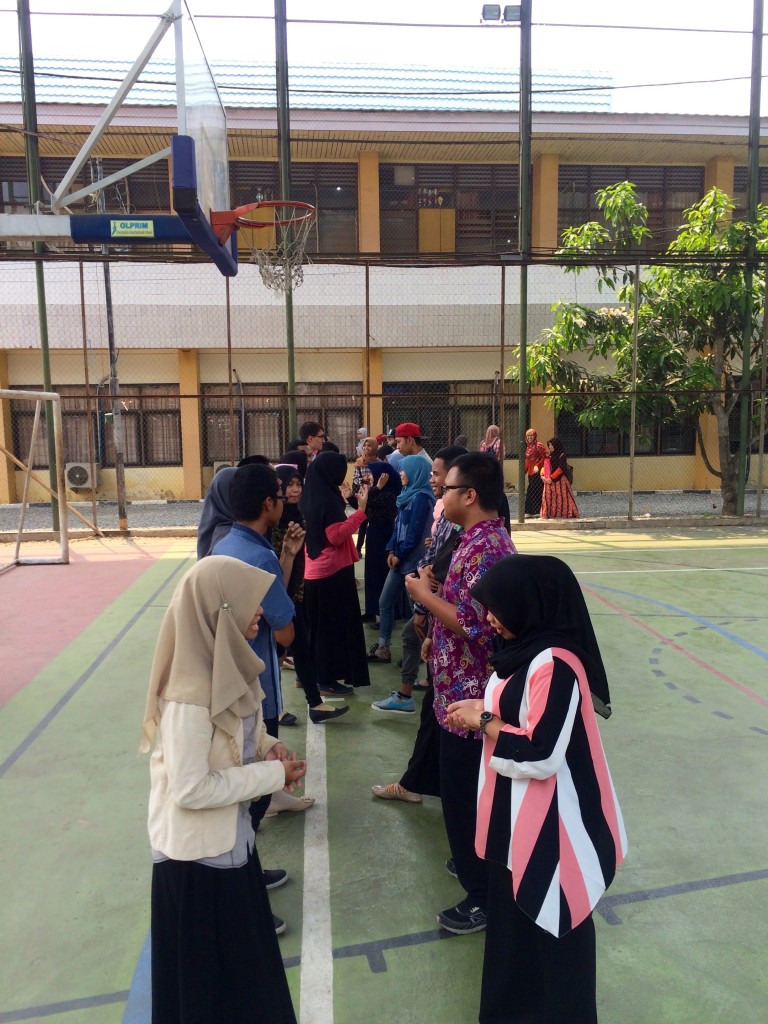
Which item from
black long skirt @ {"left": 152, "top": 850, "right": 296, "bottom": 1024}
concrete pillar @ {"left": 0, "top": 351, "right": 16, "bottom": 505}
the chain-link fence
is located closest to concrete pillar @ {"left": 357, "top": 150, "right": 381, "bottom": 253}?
the chain-link fence

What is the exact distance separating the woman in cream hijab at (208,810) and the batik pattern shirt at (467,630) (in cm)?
92

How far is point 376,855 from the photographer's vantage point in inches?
133

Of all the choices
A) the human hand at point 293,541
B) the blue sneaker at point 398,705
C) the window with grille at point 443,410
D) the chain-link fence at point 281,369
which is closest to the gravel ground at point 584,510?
the chain-link fence at point 281,369

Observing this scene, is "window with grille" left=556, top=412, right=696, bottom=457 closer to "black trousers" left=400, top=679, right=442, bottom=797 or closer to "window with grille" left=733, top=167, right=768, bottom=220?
"window with grille" left=733, top=167, right=768, bottom=220

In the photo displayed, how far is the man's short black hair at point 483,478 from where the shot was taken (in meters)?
2.92

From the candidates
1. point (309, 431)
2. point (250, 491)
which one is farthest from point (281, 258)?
point (250, 491)

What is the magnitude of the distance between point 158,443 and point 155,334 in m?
2.30

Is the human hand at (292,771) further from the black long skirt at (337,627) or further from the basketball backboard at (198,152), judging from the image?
the basketball backboard at (198,152)

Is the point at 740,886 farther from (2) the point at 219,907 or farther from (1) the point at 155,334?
(1) the point at 155,334

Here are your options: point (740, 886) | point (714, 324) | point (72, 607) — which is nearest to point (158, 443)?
point (72, 607)

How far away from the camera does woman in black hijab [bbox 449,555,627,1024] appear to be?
6.53 ft

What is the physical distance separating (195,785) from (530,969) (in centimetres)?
110

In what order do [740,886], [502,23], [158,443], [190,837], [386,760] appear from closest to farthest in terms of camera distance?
[190,837] < [740,886] < [386,760] < [502,23] < [158,443]

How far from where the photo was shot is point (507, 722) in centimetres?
212
